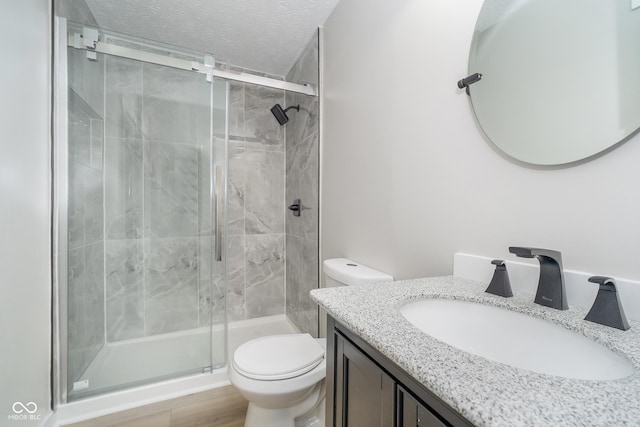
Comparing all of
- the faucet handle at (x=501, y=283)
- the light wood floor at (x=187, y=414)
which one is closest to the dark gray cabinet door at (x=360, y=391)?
the faucet handle at (x=501, y=283)

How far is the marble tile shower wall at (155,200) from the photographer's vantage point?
69.1 inches

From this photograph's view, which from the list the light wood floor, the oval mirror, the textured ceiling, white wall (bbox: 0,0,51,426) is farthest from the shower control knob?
the oval mirror

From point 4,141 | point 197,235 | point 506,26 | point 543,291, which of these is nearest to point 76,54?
point 4,141

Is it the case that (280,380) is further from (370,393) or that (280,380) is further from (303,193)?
(303,193)

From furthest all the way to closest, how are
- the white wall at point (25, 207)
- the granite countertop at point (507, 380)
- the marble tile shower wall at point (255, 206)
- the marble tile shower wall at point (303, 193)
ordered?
the marble tile shower wall at point (255, 206), the marble tile shower wall at point (303, 193), the white wall at point (25, 207), the granite countertop at point (507, 380)

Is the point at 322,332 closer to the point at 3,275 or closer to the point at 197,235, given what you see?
the point at 197,235

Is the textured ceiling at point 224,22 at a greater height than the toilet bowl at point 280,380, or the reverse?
the textured ceiling at point 224,22

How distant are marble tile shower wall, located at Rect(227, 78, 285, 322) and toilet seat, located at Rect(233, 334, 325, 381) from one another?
44.8 inches

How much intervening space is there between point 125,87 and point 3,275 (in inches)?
50.6

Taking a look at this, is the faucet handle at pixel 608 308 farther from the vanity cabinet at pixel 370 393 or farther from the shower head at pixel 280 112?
the shower head at pixel 280 112

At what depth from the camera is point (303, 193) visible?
2160 millimetres

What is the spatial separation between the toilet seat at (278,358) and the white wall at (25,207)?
0.84 m

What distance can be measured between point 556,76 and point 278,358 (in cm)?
140

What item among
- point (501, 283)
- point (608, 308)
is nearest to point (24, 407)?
point (501, 283)
